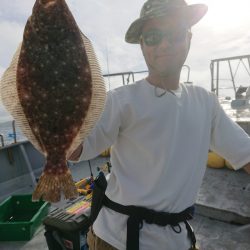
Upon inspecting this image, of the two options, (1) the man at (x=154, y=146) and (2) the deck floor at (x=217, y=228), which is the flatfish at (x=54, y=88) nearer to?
(1) the man at (x=154, y=146)

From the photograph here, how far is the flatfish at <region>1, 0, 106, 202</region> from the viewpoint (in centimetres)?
131

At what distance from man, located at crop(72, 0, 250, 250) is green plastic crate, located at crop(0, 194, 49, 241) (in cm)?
270

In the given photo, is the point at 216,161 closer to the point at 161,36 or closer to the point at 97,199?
the point at 97,199

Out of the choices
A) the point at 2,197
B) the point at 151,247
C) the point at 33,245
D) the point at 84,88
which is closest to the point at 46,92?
the point at 84,88

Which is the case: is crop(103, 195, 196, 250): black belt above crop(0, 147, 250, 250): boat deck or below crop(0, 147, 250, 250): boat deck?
above

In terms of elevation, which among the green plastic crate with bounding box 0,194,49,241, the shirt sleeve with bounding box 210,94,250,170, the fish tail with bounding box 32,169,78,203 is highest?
the fish tail with bounding box 32,169,78,203

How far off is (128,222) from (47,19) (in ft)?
4.09

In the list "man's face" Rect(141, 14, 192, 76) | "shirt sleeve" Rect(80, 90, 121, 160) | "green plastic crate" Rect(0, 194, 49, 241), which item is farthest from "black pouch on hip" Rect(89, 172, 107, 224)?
"green plastic crate" Rect(0, 194, 49, 241)

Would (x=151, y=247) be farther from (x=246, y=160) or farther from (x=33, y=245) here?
(x=33, y=245)

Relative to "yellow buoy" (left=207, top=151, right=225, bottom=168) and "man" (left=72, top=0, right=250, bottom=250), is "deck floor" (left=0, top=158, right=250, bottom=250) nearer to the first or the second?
"yellow buoy" (left=207, top=151, right=225, bottom=168)

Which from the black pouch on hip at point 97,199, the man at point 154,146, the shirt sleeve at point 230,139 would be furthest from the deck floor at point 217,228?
the black pouch on hip at point 97,199

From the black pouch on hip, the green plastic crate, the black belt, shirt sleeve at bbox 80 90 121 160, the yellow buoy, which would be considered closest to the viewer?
shirt sleeve at bbox 80 90 121 160

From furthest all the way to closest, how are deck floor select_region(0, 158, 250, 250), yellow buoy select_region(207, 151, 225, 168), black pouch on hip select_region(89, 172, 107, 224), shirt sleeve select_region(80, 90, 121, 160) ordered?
yellow buoy select_region(207, 151, 225, 168) → deck floor select_region(0, 158, 250, 250) → black pouch on hip select_region(89, 172, 107, 224) → shirt sleeve select_region(80, 90, 121, 160)

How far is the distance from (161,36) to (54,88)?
90 centimetres
